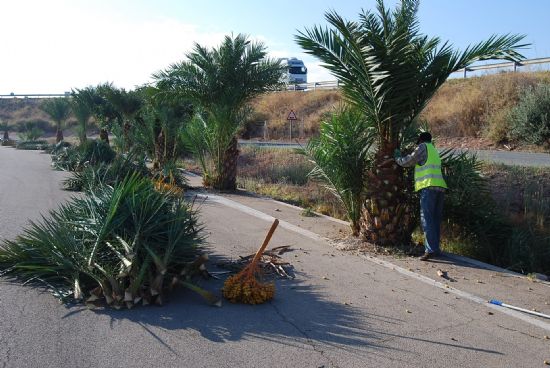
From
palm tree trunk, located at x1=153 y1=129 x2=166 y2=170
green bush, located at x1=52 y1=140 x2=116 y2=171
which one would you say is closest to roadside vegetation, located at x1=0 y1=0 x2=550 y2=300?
green bush, located at x1=52 y1=140 x2=116 y2=171

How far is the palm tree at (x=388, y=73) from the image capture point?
26.6ft

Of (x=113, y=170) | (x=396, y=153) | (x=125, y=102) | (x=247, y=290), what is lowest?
(x=247, y=290)

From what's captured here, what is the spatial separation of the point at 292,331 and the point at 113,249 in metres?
2.18

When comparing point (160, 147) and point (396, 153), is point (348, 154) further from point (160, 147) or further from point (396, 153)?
point (160, 147)

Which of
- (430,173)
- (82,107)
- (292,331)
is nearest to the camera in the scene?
(292,331)

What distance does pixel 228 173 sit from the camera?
53.8 feet

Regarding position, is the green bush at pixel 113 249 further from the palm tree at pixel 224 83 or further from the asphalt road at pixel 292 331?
the palm tree at pixel 224 83

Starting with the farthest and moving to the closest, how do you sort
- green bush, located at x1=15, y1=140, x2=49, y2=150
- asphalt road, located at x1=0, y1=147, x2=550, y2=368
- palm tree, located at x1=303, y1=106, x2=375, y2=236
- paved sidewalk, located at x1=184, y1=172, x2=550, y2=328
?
1. green bush, located at x1=15, y1=140, x2=49, y2=150
2. palm tree, located at x1=303, y1=106, x2=375, y2=236
3. paved sidewalk, located at x1=184, y1=172, x2=550, y2=328
4. asphalt road, located at x1=0, y1=147, x2=550, y2=368

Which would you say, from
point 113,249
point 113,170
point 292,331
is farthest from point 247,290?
point 113,170

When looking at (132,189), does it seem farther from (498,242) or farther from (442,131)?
(442,131)

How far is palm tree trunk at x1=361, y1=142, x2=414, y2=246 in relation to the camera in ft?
27.9

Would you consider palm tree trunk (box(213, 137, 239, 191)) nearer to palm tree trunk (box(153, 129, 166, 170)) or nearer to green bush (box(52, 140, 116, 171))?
green bush (box(52, 140, 116, 171))

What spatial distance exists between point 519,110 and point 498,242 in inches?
676

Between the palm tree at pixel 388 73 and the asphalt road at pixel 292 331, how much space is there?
1.75 metres
